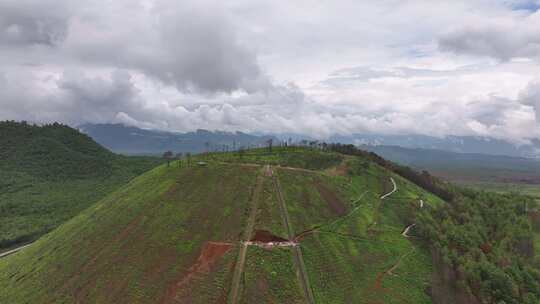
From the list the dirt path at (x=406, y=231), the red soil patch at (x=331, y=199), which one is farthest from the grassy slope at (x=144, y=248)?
the dirt path at (x=406, y=231)

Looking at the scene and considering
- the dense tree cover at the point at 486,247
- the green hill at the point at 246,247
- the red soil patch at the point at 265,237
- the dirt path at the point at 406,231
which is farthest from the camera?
the dirt path at the point at 406,231

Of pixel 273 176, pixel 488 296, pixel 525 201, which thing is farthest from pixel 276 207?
pixel 525 201

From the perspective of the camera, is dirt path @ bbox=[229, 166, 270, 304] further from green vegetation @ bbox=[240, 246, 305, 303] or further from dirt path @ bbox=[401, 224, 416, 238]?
dirt path @ bbox=[401, 224, 416, 238]

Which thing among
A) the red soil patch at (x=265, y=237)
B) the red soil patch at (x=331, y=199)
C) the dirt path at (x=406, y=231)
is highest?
the red soil patch at (x=331, y=199)

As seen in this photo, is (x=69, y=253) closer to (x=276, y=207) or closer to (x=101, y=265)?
(x=101, y=265)

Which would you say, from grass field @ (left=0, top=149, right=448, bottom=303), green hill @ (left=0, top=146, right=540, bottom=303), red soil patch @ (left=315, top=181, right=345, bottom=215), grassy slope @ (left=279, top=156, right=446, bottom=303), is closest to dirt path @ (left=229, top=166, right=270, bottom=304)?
green hill @ (left=0, top=146, right=540, bottom=303)

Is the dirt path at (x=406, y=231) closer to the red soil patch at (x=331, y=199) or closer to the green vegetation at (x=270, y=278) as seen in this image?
the red soil patch at (x=331, y=199)

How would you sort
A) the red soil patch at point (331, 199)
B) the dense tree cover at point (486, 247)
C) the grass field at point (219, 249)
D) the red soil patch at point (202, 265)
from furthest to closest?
the red soil patch at point (331, 199) → the dense tree cover at point (486, 247) → the grass field at point (219, 249) → the red soil patch at point (202, 265)
